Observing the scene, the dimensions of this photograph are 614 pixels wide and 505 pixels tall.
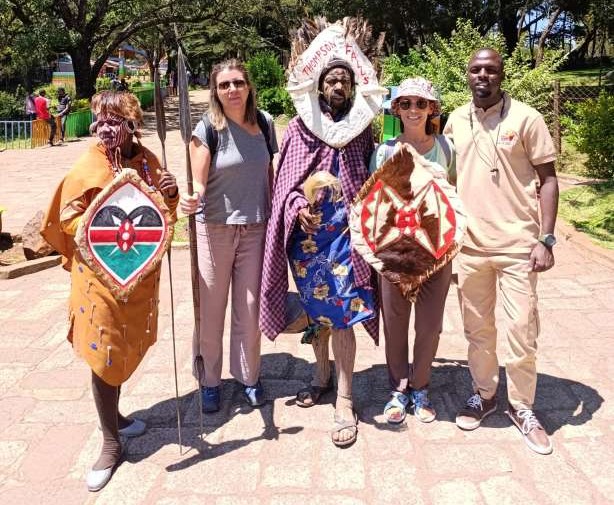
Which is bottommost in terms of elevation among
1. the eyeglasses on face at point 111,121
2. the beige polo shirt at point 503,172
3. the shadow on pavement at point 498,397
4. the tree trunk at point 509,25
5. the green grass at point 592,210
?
the shadow on pavement at point 498,397

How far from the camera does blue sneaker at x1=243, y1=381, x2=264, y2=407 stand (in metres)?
3.53

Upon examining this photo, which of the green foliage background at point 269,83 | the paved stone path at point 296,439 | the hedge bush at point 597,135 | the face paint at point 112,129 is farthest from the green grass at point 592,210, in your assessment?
the green foliage background at point 269,83

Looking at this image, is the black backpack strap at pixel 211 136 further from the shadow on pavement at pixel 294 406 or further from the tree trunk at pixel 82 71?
the tree trunk at pixel 82 71

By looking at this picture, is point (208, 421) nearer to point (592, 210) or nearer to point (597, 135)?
point (592, 210)

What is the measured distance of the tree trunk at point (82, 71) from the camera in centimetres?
2352

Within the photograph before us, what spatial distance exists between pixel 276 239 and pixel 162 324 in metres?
2.10

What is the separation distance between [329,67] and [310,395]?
1832 millimetres

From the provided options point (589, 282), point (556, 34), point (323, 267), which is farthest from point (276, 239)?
point (556, 34)

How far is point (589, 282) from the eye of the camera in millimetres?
5629

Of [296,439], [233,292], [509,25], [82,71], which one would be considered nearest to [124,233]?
[233,292]

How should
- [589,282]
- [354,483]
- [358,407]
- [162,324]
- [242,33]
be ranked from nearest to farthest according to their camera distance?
[354,483]
[358,407]
[162,324]
[589,282]
[242,33]

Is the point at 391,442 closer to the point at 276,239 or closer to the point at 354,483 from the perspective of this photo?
the point at 354,483

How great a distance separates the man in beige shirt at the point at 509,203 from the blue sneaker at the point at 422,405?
47 centimetres

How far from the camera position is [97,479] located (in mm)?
2832
